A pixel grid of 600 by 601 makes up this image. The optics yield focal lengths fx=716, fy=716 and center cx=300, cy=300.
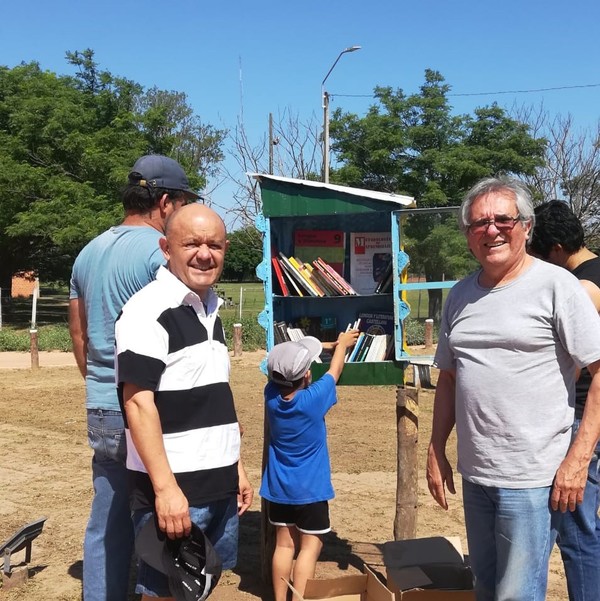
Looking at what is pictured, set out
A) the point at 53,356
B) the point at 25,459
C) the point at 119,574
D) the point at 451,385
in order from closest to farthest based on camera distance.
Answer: the point at 451,385, the point at 119,574, the point at 25,459, the point at 53,356

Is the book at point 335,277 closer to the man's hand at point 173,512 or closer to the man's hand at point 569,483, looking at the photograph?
the man's hand at point 569,483

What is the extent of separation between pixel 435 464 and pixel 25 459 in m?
5.65

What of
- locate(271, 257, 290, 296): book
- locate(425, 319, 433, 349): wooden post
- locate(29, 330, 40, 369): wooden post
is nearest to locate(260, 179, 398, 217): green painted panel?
locate(271, 257, 290, 296): book

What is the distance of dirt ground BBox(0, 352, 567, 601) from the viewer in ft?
14.9

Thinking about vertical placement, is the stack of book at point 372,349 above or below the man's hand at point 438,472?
above

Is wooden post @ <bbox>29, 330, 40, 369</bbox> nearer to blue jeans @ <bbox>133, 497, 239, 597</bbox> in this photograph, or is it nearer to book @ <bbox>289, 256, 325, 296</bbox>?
book @ <bbox>289, 256, 325, 296</bbox>

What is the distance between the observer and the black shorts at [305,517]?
→ 383 centimetres

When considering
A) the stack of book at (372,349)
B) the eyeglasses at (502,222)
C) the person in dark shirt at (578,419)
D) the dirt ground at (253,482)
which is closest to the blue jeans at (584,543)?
the person in dark shirt at (578,419)

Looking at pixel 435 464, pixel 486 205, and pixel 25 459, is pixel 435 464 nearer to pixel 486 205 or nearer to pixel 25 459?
pixel 486 205

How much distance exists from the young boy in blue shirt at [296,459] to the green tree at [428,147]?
1942 centimetres

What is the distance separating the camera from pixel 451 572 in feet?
11.7

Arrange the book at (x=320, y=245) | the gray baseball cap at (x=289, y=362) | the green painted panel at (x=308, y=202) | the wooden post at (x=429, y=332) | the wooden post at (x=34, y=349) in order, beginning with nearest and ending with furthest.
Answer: the gray baseball cap at (x=289, y=362) < the green painted panel at (x=308, y=202) < the book at (x=320, y=245) < the wooden post at (x=429, y=332) < the wooden post at (x=34, y=349)

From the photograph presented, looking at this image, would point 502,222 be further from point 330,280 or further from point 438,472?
point 330,280

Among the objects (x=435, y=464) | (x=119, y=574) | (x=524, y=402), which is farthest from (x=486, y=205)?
(x=119, y=574)
